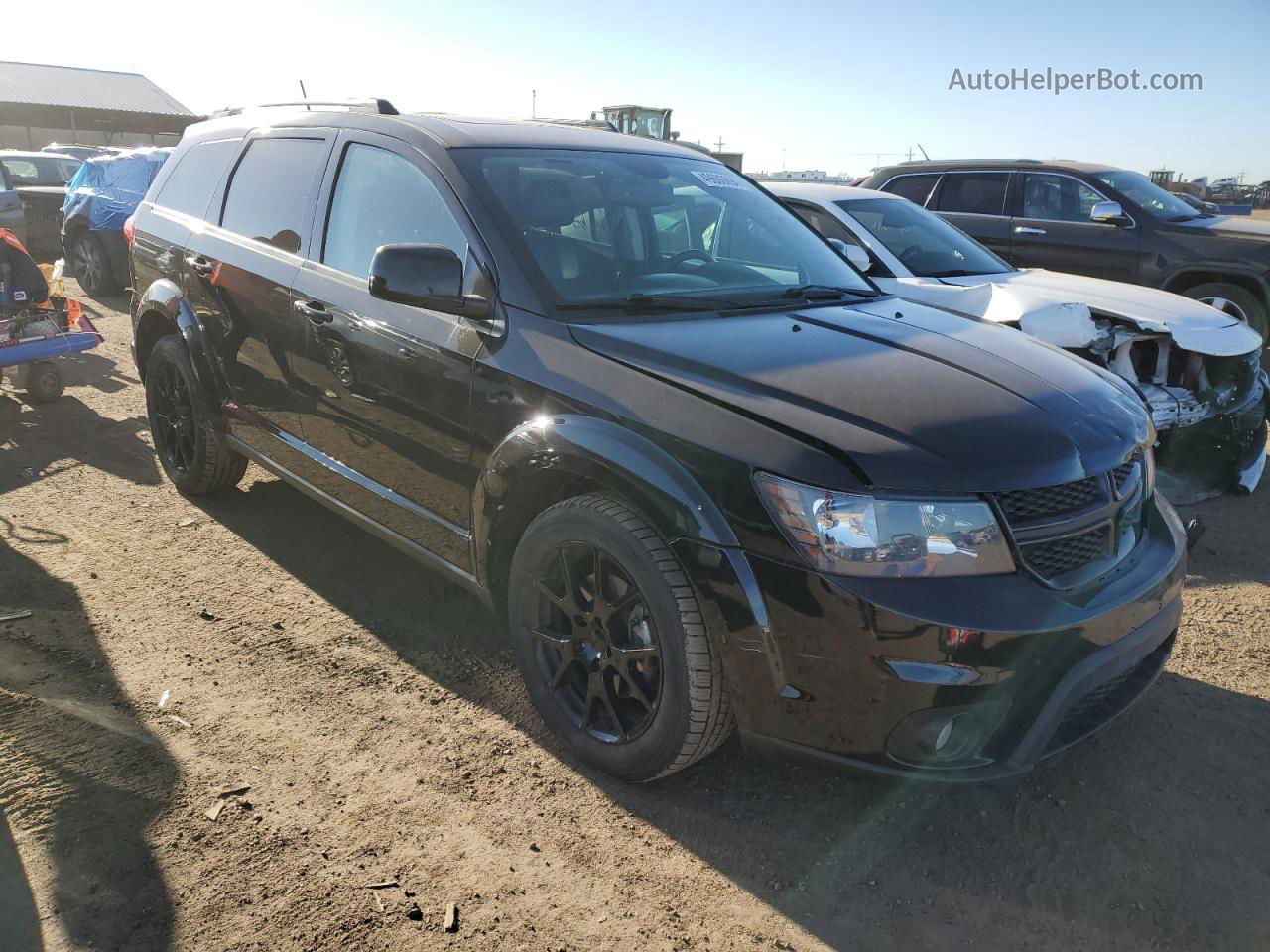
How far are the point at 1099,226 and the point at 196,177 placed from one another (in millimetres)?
7420

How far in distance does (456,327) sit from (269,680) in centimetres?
144

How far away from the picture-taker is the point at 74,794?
8.79 feet

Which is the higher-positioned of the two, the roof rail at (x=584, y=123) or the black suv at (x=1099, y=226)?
the roof rail at (x=584, y=123)

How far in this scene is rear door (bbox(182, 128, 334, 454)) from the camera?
3.75 metres

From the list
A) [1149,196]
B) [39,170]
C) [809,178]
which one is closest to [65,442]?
[1149,196]

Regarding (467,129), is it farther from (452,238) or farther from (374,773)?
(374,773)

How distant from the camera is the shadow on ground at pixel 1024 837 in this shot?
2.32 meters

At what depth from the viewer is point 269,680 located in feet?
10.9

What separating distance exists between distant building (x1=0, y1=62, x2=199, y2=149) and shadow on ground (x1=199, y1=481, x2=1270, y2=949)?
4699cm

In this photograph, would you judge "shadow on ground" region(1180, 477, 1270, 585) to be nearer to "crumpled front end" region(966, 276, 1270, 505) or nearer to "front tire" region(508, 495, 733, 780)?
"crumpled front end" region(966, 276, 1270, 505)

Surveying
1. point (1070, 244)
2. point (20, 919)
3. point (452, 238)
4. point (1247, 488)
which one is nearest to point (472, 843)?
point (20, 919)

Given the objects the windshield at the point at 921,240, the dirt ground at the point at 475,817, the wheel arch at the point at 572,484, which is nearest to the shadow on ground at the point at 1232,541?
the dirt ground at the point at 475,817

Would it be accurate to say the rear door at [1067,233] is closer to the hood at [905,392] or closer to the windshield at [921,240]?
the windshield at [921,240]

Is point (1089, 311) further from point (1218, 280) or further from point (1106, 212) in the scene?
point (1218, 280)
